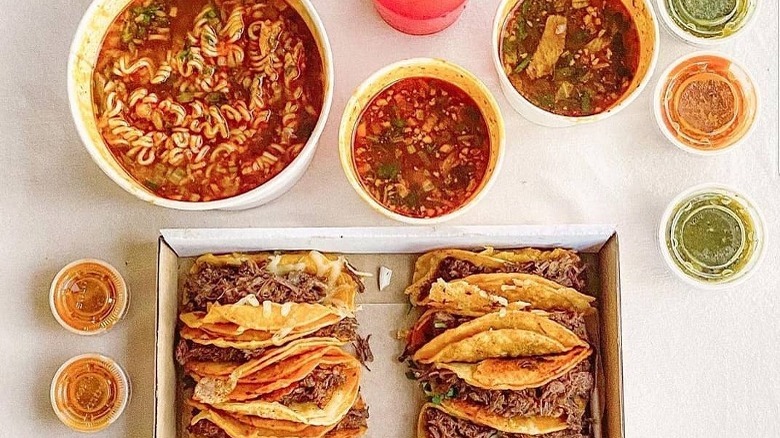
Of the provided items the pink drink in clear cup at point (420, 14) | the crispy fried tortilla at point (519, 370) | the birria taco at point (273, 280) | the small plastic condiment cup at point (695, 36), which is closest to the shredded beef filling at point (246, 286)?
the birria taco at point (273, 280)

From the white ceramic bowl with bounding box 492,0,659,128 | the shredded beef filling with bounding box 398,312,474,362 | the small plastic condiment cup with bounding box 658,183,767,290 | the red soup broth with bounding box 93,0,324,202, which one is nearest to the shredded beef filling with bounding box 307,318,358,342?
the shredded beef filling with bounding box 398,312,474,362

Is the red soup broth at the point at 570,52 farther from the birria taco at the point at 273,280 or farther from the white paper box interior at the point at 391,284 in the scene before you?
the birria taco at the point at 273,280

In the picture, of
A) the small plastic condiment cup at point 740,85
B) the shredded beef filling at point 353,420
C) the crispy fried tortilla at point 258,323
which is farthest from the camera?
the small plastic condiment cup at point 740,85

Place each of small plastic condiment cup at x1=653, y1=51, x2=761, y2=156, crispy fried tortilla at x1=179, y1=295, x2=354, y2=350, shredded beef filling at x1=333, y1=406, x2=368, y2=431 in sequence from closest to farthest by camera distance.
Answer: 1. crispy fried tortilla at x1=179, y1=295, x2=354, y2=350
2. shredded beef filling at x1=333, y1=406, x2=368, y2=431
3. small plastic condiment cup at x1=653, y1=51, x2=761, y2=156

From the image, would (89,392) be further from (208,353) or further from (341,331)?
(341,331)

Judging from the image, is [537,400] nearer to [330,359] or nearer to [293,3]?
[330,359]

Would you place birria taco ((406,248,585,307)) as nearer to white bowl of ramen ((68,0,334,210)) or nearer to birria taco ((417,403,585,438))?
birria taco ((417,403,585,438))
